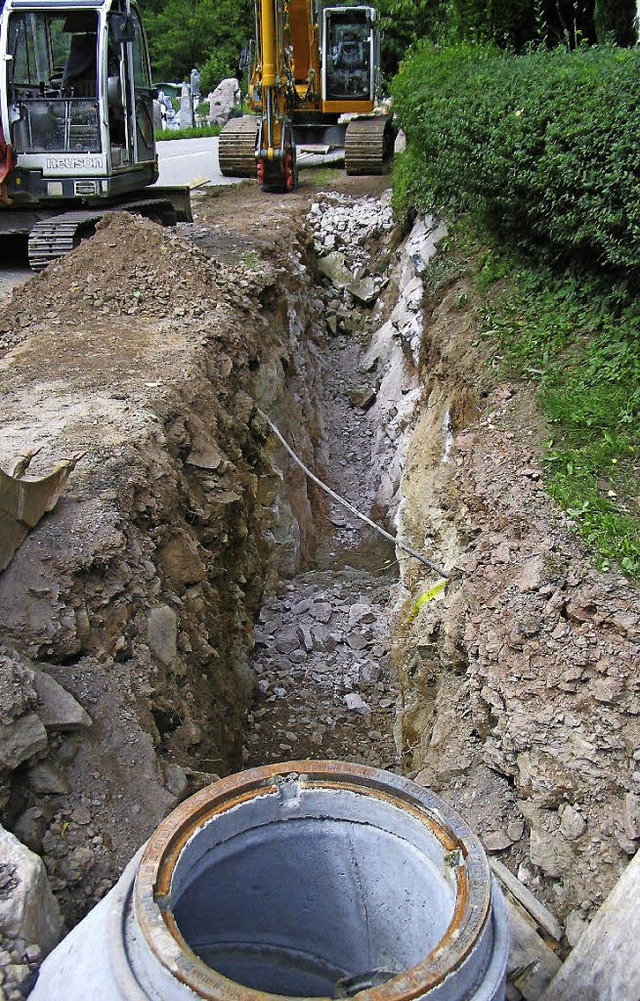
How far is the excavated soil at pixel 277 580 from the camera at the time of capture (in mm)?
3920

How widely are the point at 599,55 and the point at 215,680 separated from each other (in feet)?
21.4

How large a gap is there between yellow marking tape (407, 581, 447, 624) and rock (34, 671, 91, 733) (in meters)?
2.95

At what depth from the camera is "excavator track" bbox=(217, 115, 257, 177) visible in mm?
16484

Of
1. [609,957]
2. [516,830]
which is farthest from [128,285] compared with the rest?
[609,957]

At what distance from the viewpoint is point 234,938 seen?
2.84 metres

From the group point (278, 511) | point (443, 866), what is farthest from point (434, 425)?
point (443, 866)

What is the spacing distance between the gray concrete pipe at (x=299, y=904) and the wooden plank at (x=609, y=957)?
81 centimetres

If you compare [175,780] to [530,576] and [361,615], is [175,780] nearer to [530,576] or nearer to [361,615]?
[530,576]

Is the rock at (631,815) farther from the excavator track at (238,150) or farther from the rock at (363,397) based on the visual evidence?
the excavator track at (238,150)

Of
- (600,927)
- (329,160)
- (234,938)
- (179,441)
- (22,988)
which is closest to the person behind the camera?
(22,988)

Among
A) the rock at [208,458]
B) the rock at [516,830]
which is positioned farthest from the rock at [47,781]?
the rock at [208,458]

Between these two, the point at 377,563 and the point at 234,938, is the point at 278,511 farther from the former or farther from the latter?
the point at 234,938

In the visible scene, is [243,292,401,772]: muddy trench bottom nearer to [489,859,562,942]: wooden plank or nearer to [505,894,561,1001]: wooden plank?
[489,859,562,942]: wooden plank

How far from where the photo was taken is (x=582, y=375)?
6137 mm
